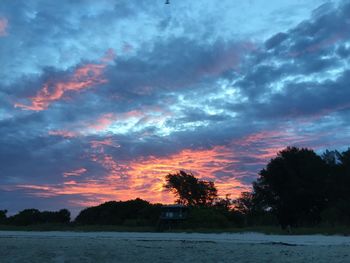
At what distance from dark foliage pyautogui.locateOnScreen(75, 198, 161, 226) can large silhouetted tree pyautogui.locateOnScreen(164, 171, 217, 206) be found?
18.0 feet

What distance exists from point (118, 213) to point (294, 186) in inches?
900

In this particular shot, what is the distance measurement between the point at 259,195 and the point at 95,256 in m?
44.5

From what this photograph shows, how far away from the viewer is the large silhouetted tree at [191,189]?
68.1m

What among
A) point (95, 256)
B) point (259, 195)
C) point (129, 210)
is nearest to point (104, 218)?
point (129, 210)

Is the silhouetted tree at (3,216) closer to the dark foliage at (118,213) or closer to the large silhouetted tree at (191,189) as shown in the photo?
the dark foliage at (118,213)

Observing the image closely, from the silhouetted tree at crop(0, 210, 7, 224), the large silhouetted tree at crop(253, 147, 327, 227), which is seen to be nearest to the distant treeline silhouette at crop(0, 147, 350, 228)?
the large silhouetted tree at crop(253, 147, 327, 227)

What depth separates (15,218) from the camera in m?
69.8

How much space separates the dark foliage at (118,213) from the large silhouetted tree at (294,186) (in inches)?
522

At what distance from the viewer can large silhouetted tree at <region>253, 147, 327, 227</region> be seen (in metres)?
54.4

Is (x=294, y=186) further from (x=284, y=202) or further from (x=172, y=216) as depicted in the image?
(x=172, y=216)

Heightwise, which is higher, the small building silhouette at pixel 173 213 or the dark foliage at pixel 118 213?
the dark foliage at pixel 118 213

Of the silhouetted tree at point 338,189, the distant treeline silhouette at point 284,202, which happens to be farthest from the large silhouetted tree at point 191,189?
the silhouetted tree at point 338,189

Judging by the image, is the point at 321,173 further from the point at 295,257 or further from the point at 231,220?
the point at 295,257

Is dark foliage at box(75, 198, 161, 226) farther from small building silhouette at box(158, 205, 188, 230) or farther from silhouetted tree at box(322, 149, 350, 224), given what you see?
silhouetted tree at box(322, 149, 350, 224)
